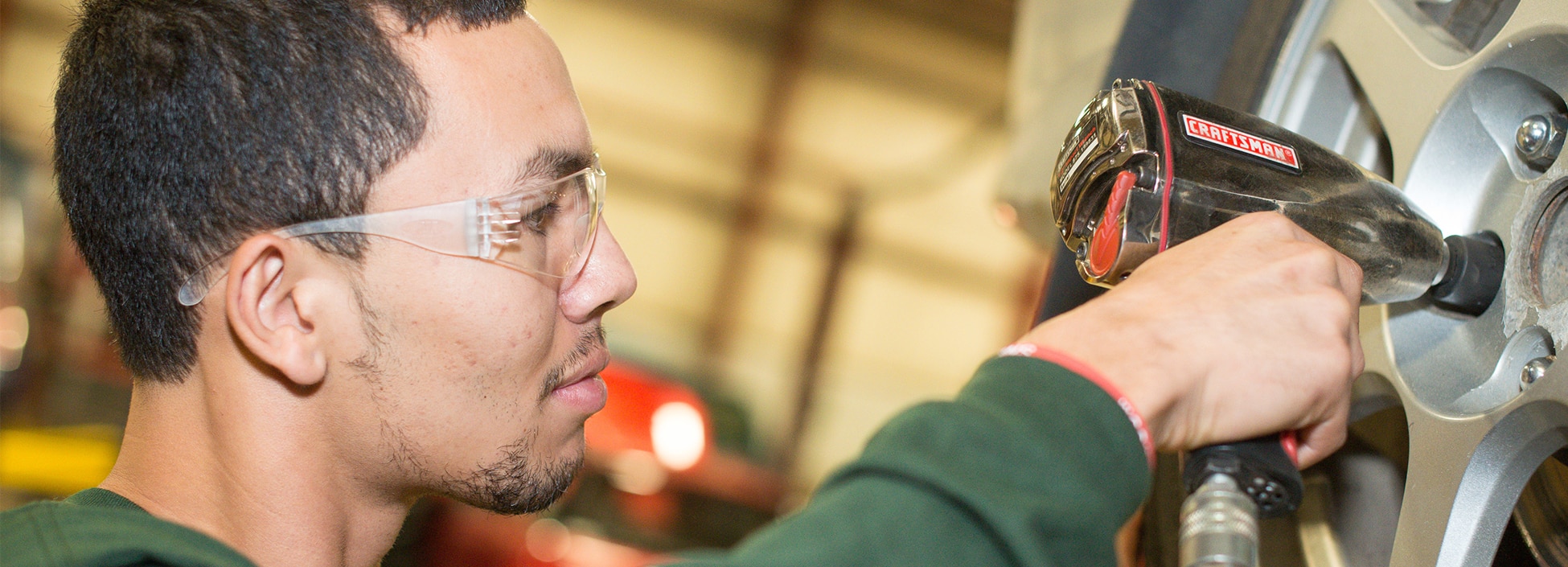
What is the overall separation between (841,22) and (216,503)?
903cm

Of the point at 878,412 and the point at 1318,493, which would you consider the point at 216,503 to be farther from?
the point at 878,412

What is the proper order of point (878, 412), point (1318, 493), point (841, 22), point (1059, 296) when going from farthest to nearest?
point (878, 412), point (841, 22), point (1059, 296), point (1318, 493)

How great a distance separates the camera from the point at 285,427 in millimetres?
1225

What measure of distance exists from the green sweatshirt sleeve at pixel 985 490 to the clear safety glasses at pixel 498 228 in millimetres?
617

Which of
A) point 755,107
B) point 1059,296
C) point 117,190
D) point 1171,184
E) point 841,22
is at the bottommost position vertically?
point 755,107

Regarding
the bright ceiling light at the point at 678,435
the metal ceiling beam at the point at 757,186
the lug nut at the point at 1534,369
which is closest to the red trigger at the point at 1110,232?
the lug nut at the point at 1534,369

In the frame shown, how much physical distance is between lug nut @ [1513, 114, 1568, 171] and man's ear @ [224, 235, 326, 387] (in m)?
1.18

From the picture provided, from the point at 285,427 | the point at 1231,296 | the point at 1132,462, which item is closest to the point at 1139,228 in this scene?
the point at 1231,296

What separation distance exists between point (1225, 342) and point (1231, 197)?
222 mm

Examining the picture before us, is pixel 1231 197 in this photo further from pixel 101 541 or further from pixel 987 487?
pixel 101 541

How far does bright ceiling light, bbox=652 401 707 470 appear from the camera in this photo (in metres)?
4.65

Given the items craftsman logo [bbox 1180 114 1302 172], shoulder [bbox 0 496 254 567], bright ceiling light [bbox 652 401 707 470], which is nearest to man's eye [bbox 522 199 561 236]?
shoulder [bbox 0 496 254 567]

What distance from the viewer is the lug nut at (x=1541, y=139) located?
92 cm

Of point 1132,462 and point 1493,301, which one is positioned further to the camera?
point 1493,301
